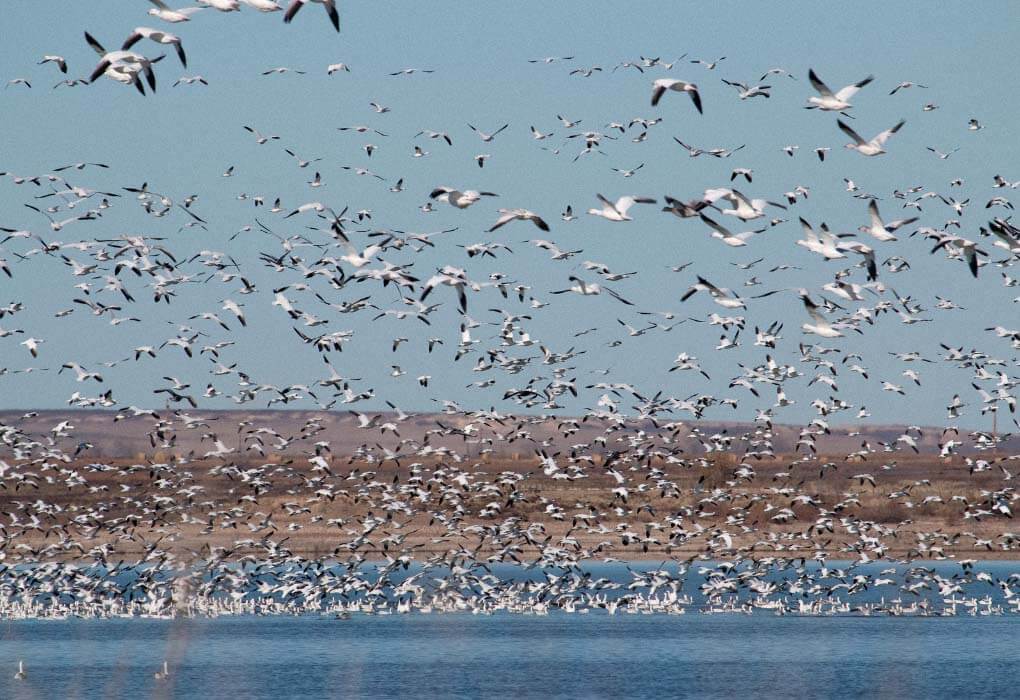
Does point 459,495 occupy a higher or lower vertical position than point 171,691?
higher

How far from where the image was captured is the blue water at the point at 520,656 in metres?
36.8

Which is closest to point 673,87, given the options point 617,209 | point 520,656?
point 617,209

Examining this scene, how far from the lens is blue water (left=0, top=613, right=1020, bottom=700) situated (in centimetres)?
3675

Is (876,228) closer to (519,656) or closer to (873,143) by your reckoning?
(873,143)

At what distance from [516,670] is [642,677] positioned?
3106 millimetres

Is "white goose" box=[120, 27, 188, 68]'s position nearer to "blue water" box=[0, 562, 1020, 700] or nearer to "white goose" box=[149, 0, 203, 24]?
"white goose" box=[149, 0, 203, 24]

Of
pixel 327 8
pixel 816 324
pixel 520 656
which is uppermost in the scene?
pixel 327 8

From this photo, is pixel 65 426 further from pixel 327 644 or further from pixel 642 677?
pixel 642 677

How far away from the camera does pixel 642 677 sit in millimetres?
38312

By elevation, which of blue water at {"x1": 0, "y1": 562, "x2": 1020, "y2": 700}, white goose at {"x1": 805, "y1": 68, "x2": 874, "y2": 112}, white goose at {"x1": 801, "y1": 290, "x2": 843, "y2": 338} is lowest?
blue water at {"x1": 0, "y1": 562, "x2": 1020, "y2": 700}

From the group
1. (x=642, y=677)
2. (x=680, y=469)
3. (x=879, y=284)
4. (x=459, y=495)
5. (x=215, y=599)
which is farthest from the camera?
(x=680, y=469)

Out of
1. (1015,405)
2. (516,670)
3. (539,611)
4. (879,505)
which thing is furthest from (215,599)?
(879,505)

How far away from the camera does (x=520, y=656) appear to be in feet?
139

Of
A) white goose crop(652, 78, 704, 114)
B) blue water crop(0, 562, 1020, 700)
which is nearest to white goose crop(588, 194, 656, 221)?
white goose crop(652, 78, 704, 114)
